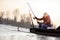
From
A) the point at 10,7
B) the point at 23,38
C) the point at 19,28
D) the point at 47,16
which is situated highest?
the point at 10,7

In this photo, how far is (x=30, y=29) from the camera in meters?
1.66

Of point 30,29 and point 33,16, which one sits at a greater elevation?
point 33,16

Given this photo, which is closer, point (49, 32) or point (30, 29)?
point (49, 32)

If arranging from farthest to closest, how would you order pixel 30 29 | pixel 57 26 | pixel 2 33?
1. pixel 2 33
2. pixel 30 29
3. pixel 57 26

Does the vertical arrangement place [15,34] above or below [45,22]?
below

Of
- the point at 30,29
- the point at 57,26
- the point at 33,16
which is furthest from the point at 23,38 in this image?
the point at 57,26

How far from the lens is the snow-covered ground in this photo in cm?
161

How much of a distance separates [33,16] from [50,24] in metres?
0.21

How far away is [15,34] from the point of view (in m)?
1.71

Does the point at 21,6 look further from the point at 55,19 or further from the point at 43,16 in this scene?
the point at 55,19

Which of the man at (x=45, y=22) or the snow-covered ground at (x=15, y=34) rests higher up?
the man at (x=45, y=22)

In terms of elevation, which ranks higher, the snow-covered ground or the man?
the man

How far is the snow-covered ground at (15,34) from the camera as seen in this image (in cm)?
161

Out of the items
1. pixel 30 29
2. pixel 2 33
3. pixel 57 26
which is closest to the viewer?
pixel 57 26
